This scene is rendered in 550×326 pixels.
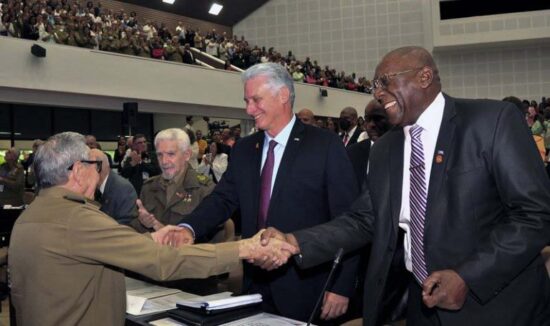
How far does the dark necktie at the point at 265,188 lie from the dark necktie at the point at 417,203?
99 cm

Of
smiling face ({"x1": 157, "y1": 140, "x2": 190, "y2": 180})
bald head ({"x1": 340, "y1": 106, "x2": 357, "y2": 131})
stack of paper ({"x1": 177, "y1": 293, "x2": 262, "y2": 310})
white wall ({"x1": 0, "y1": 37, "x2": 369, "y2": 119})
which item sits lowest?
stack of paper ({"x1": 177, "y1": 293, "x2": 262, "y2": 310})

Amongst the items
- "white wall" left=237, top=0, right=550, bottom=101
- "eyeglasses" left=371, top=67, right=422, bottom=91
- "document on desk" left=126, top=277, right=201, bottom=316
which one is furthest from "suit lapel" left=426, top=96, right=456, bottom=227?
"white wall" left=237, top=0, right=550, bottom=101

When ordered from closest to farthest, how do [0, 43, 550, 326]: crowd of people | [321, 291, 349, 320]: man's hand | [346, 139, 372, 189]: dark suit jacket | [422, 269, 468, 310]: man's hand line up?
1. [422, 269, 468, 310]: man's hand
2. [0, 43, 550, 326]: crowd of people
3. [321, 291, 349, 320]: man's hand
4. [346, 139, 372, 189]: dark suit jacket

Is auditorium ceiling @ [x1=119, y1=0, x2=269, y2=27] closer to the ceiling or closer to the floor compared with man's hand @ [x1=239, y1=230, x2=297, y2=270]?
closer to the ceiling

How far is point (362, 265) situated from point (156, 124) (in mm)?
17732

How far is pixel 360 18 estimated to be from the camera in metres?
27.5

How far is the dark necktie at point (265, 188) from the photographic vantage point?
2965 millimetres

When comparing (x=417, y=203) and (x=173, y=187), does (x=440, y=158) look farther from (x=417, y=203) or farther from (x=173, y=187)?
(x=173, y=187)

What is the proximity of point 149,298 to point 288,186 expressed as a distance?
0.92 meters

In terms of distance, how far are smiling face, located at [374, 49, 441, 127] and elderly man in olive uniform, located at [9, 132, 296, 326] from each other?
0.83 metres

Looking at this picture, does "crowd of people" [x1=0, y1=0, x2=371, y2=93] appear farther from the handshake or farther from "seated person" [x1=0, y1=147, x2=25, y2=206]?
the handshake

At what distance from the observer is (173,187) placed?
4250mm

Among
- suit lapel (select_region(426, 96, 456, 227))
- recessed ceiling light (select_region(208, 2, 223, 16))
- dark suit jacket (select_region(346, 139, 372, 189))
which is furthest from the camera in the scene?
recessed ceiling light (select_region(208, 2, 223, 16))

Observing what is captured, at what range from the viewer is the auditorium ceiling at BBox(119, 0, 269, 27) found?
81.7ft
